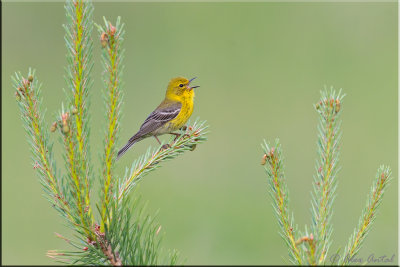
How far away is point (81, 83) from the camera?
6.97 feet

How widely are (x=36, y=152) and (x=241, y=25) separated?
1335 cm

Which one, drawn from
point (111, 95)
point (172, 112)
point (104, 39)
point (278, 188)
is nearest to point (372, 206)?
point (278, 188)

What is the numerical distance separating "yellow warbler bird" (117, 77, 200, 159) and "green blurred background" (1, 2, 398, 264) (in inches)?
120

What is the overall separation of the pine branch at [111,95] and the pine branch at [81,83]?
2.8 inches

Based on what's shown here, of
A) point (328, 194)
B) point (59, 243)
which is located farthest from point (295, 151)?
point (328, 194)

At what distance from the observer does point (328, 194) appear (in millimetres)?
2262

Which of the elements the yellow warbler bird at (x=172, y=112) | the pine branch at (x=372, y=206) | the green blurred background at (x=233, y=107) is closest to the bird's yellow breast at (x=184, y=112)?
the yellow warbler bird at (x=172, y=112)

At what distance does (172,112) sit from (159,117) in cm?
24

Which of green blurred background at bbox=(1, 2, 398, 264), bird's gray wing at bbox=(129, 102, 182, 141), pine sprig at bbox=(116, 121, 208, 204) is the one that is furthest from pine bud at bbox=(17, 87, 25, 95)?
green blurred background at bbox=(1, 2, 398, 264)

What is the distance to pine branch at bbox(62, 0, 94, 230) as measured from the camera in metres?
2.11

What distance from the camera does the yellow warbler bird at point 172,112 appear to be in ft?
17.0

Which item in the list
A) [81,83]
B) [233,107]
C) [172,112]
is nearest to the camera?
[81,83]

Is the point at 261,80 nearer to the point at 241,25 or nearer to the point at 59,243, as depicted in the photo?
the point at 241,25

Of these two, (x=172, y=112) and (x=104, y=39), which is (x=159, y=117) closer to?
(x=172, y=112)
